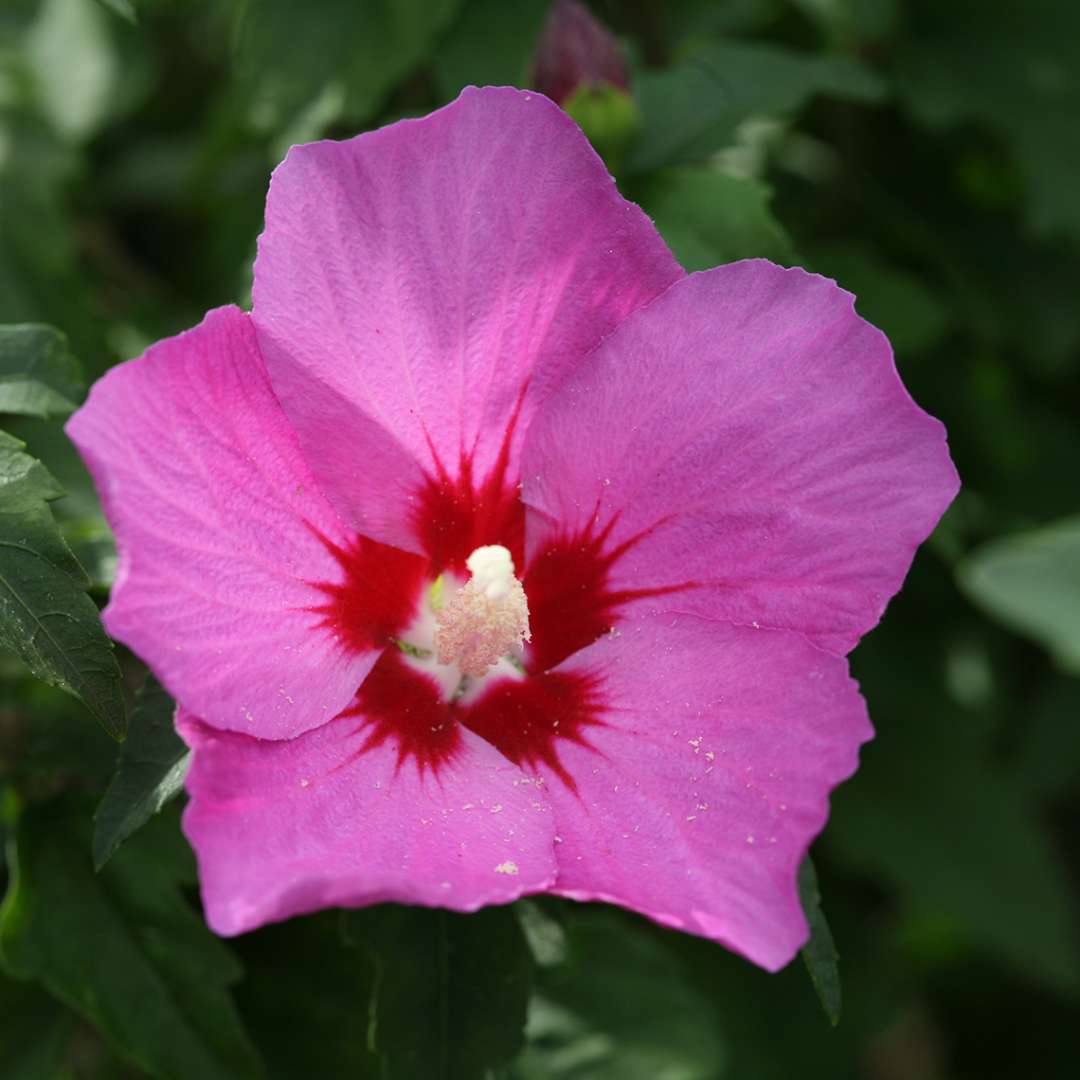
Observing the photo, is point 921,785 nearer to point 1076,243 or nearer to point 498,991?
point 1076,243

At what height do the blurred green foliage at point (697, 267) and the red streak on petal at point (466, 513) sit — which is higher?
the red streak on petal at point (466, 513)

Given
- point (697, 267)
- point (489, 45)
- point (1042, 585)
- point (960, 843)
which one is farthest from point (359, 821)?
point (960, 843)

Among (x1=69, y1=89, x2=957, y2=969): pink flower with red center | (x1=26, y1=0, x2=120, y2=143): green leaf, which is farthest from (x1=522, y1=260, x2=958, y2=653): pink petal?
(x1=26, y1=0, x2=120, y2=143): green leaf

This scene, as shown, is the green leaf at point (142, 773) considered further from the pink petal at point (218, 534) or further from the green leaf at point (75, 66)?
the green leaf at point (75, 66)

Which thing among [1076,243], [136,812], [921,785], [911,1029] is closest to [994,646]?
[921,785]

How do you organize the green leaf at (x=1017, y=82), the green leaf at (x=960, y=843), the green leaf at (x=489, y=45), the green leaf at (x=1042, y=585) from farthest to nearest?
the green leaf at (x=960, y=843), the green leaf at (x=1017, y=82), the green leaf at (x=1042, y=585), the green leaf at (x=489, y=45)

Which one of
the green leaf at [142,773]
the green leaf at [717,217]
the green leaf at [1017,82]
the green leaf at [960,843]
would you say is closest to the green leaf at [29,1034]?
the green leaf at [142,773]

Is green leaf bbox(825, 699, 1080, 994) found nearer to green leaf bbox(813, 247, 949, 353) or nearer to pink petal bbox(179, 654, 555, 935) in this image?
green leaf bbox(813, 247, 949, 353)
